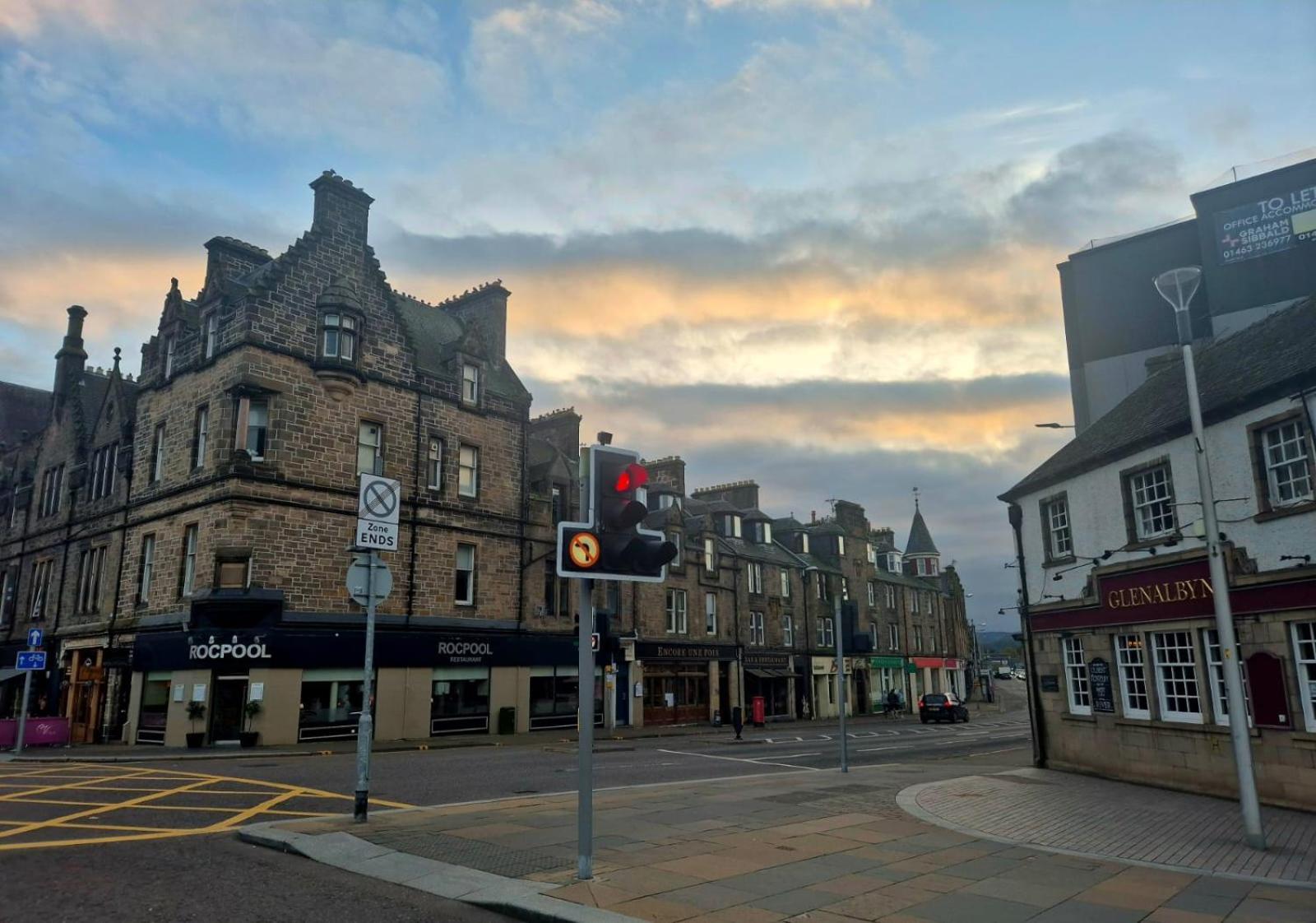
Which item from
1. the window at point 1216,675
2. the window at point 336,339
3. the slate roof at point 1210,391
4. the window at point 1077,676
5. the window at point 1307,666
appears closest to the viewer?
the window at point 1307,666

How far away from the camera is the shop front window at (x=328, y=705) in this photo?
27344 millimetres

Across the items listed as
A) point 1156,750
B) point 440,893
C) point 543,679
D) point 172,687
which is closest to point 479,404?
point 543,679

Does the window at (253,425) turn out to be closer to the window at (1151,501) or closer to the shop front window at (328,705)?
the shop front window at (328,705)

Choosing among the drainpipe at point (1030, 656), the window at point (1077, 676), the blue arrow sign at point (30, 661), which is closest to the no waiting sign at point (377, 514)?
the window at point (1077, 676)

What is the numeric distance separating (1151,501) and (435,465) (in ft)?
78.7

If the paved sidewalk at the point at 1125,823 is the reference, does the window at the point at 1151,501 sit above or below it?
above

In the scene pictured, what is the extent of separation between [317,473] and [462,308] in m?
12.5

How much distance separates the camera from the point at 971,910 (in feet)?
24.3

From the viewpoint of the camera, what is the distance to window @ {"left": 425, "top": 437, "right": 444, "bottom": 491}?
106ft

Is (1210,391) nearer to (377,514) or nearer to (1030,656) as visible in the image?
(1030,656)

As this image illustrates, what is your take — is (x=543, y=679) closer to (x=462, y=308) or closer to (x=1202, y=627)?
(x=462, y=308)

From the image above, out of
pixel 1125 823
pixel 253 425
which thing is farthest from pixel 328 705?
pixel 1125 823

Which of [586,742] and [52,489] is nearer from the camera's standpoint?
[586,742]

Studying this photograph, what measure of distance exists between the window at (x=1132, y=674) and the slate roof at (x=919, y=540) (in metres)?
54.1
